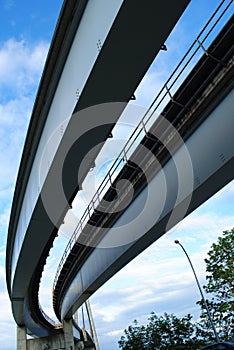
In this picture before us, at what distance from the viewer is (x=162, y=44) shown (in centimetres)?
620

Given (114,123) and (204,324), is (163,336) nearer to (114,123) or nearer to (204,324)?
(204,324)

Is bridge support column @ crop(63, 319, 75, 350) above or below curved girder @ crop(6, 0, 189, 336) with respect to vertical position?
below

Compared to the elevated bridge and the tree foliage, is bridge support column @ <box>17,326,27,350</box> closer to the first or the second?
the tree foliage

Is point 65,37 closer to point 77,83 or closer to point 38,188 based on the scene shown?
point 77,83

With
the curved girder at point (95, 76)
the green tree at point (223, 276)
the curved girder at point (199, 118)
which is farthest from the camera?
the green tree at point (223, 276)

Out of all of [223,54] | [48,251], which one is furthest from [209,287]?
[223,54]

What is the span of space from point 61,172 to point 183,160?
3378mm

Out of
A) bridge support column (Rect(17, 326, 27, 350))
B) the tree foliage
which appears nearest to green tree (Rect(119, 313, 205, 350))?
the tree foliage

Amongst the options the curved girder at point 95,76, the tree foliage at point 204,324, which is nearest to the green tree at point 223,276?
the tree foliage at point 204,324

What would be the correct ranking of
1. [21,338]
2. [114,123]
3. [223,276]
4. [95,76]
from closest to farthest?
[95,76] < [114,123] < [223,276] < [21,338]

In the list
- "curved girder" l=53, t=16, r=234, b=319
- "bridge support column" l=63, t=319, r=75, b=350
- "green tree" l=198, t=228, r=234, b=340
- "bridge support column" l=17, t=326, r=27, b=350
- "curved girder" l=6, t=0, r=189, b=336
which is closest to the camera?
"curved girder" l=6, t=0, r=189, b=336

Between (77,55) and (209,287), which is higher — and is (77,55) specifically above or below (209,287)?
above

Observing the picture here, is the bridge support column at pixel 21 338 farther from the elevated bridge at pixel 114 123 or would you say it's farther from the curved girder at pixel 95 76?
the curved girder at pixel 95 76

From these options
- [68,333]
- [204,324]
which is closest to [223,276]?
[204,324]
